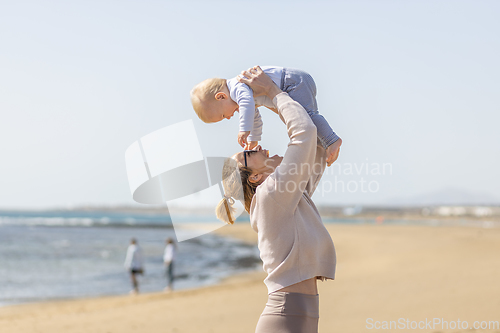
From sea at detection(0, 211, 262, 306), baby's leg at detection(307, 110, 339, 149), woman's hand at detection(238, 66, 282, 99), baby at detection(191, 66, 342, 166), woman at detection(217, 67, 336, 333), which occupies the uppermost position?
woman's hand at detection(238, 66, 282, 99)

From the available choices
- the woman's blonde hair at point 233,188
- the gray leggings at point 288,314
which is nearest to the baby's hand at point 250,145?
the woman's blonde hair at point 233,188

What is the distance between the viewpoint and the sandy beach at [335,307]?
28.2 feet

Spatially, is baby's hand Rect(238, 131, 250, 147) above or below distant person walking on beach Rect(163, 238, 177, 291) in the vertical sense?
above

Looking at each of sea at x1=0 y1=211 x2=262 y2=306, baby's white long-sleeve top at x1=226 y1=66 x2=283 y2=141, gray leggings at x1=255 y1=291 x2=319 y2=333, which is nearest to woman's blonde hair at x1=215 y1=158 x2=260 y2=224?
baby's white long-sleeve top at x1=226 y1=66 x2=283 y2=141

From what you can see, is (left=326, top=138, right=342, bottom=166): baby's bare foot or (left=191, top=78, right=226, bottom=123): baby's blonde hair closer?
(left=326, top=138, right=342, bottom=166): baby's bare foot

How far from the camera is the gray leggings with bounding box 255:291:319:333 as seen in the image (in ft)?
6.22

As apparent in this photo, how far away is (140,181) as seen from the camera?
2811mm

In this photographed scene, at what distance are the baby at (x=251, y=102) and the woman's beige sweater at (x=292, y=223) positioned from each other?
383mm

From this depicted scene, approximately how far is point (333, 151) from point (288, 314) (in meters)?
0.86

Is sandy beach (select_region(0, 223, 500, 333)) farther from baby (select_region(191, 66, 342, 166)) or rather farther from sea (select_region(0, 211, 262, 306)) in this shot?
baby (select_region(191, 66, 342, 166))

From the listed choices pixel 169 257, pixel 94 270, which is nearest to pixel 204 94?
pixel 169 257

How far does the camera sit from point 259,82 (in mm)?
2295

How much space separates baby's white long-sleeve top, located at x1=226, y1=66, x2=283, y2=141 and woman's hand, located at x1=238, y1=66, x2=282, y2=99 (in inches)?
1.9

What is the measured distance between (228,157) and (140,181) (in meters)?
0.75
